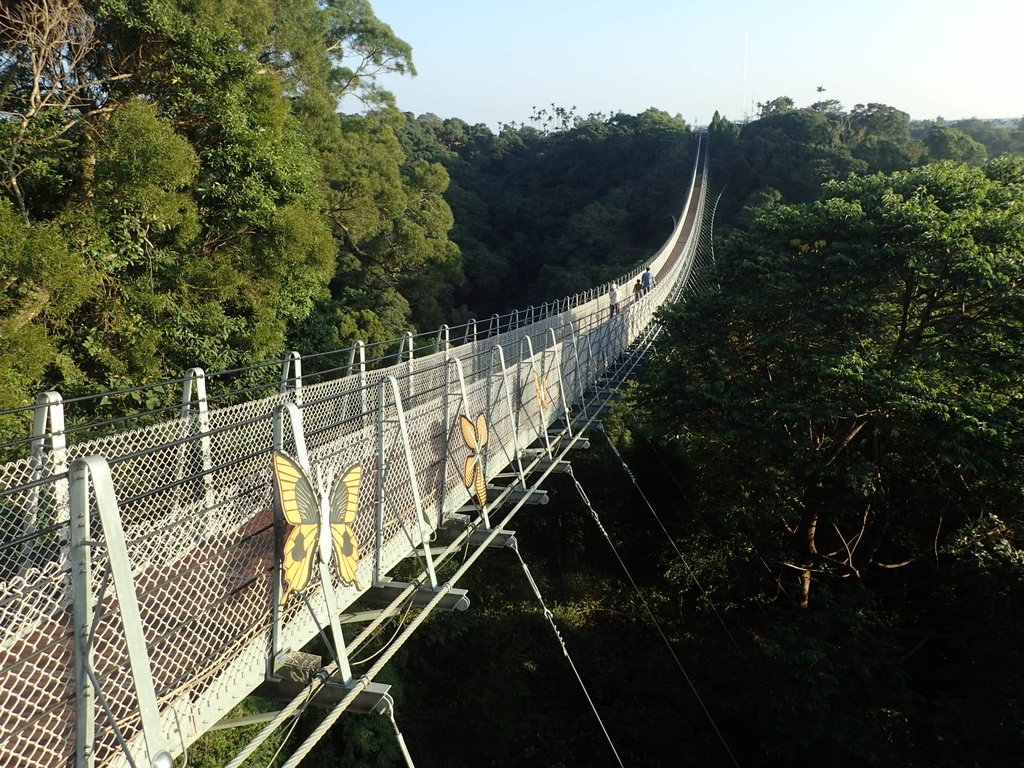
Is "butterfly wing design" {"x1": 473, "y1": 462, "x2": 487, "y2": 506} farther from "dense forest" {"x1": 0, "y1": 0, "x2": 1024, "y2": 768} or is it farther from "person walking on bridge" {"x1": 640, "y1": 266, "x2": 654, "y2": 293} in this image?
"person walking on bridge" {"x1": 640, "y1": 266, "x2": 654, "y2": 293}

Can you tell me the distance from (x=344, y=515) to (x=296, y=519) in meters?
0.30

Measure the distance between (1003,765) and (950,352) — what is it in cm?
306

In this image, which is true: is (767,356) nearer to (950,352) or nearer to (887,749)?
(950,352)

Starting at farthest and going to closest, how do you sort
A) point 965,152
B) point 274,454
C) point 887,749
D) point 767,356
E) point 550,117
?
1. point 550,117
2. point 965,152
3. point 767,356
4. point 887,749
5. point 274,454

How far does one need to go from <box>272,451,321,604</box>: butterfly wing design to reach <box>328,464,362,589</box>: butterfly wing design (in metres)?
0.11

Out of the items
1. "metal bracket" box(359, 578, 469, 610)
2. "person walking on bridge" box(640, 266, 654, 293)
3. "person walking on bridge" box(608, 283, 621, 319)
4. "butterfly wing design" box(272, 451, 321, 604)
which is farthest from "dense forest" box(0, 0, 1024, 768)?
"butterfly wing design" box(272, 451, 321, 604)

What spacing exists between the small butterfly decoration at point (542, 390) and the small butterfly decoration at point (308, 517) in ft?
→ 9.99

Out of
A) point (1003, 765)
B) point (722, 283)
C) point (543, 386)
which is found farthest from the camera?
point (722, 283)

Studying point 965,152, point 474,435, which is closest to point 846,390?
point 474,435

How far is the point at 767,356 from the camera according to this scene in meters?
6.98

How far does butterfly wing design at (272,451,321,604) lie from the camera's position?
1.91m

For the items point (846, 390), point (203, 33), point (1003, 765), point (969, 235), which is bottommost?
point (1003, 765)

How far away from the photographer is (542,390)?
5.48m

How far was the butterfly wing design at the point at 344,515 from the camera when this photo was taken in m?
2.21
